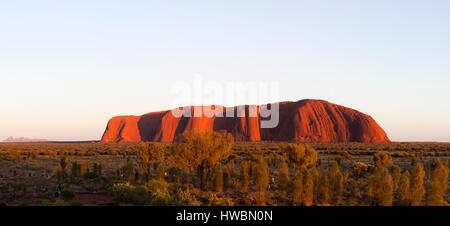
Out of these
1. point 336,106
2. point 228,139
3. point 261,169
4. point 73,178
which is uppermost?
point 336,106

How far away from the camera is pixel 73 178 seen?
2466 cm

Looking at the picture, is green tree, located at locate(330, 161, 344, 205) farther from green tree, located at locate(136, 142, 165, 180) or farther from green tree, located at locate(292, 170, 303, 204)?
green tree, located at locate(136, 142, 165, 180)

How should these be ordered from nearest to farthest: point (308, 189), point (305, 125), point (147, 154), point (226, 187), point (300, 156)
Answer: point (308, 189) → point (226, 187) → point (300, 156) → point (147, 154) → point (305, 125)

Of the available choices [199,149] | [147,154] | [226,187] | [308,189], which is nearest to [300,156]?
[226,187]

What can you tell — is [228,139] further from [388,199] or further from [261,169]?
[388,199]

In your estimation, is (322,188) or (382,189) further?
(322,188)

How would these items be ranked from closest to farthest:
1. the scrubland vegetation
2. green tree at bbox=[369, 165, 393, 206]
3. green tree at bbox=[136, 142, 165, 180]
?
green tree at bbox=[369, 165, 393, 206] → the scrubland vegetation → green tree at bbox=[136, 142, 165, 180]

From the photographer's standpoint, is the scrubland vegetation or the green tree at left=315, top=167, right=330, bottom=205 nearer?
the scrubland vegetation

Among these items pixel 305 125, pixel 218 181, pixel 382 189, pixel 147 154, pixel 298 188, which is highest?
pixel 305 125

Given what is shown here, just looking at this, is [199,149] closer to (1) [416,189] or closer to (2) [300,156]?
(2) [300,156]

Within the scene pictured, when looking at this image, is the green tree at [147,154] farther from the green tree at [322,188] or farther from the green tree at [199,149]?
the green tree at [322,188]

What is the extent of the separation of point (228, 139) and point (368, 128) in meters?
106

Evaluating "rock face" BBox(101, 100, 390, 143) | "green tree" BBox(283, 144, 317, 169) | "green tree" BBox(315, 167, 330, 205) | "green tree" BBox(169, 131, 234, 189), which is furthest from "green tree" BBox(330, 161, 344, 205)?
"rock face" BBox(101, 100, 390, 143)
